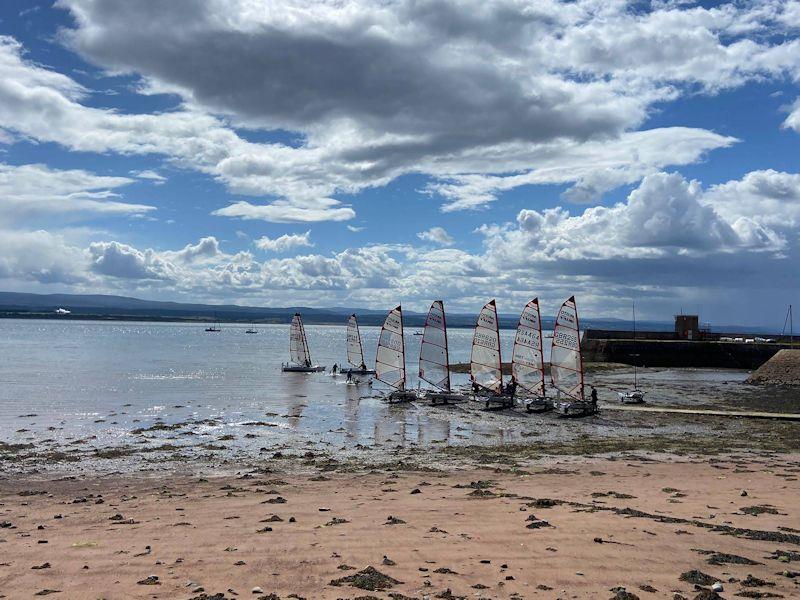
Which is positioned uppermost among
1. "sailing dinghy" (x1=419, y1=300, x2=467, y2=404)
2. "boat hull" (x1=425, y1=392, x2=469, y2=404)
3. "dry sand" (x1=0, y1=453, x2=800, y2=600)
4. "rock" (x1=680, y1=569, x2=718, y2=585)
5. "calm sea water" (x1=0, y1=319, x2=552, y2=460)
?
"sailing dinghy" (x1=419, y1=300, x2=467, y2=404)

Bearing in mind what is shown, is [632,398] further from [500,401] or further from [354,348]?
[354,348]

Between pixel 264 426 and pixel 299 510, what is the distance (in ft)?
63.6

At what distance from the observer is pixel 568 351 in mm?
41875

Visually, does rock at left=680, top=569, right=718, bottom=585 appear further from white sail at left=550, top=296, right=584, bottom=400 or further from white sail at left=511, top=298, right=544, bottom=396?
white sail at left=511, top=298, right=544, bottom=396

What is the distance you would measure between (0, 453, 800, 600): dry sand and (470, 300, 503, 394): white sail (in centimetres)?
2630

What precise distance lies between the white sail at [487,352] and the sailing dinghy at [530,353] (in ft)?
5.33

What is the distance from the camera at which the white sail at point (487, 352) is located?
46750mm

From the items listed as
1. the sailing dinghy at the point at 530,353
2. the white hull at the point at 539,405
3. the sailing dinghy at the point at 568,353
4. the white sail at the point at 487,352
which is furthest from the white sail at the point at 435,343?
the sailing dinghy at the point at 568,353

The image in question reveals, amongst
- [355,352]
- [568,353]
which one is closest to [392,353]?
[568,353]

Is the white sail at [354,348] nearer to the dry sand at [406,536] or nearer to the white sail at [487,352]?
the white sail at [487,352]

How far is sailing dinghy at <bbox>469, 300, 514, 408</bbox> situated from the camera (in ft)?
153

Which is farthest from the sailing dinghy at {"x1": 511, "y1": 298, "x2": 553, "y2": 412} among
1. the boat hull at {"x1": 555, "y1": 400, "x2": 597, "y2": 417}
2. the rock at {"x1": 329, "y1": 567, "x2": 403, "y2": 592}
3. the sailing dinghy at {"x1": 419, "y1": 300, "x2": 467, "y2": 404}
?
the rock at {"x1": 329, "y1": 567, "x2": 403, "y2": 592}

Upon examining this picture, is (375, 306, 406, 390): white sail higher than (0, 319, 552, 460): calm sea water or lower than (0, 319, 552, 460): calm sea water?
higher

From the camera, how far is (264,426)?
3438 centimetres
